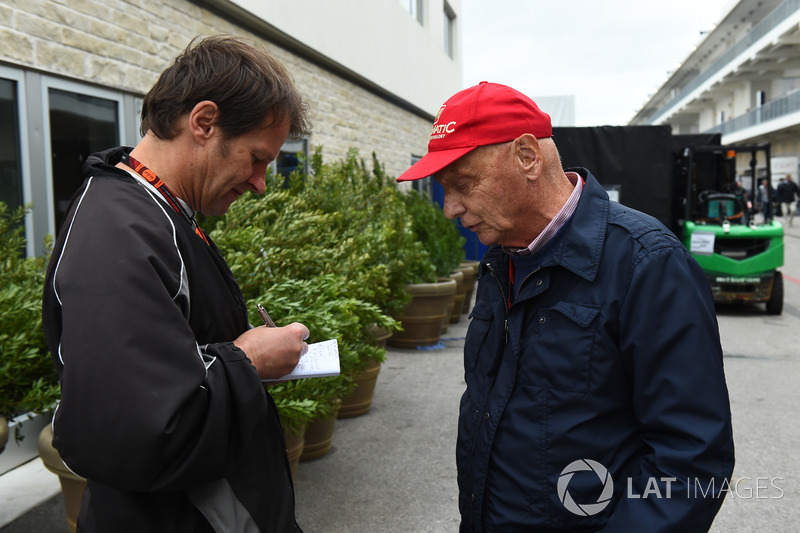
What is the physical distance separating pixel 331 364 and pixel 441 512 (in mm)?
2599

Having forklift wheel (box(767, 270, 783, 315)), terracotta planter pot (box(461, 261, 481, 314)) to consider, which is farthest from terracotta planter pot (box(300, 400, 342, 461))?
forklift wheel (box(767, 270, 783, 315))

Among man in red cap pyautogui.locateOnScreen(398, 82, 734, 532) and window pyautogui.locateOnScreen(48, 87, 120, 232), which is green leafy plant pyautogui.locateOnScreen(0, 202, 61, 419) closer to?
man in red cap pyautogui.locateOnScreen(398, 82, 734, 532)

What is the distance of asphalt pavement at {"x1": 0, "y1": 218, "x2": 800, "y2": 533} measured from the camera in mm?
3846

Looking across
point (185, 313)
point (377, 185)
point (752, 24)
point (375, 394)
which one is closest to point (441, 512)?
point (375, 394)

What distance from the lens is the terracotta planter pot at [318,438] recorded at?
4.53 metres

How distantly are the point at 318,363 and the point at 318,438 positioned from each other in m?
3.07

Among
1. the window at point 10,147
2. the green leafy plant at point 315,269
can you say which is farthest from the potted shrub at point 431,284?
the window at point 10,147

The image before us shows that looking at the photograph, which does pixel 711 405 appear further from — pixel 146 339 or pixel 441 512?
pixel 441 512

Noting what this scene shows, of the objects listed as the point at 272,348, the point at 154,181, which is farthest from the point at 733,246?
the point at 154,181

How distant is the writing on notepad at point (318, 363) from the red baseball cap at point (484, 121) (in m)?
0.54

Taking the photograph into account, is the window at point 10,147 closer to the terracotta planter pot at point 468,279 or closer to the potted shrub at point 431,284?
the potted shrub at point 431,284

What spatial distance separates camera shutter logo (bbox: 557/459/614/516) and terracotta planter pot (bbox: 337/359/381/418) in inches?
147

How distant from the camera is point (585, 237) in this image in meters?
1.67

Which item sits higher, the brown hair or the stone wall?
the stone wall
